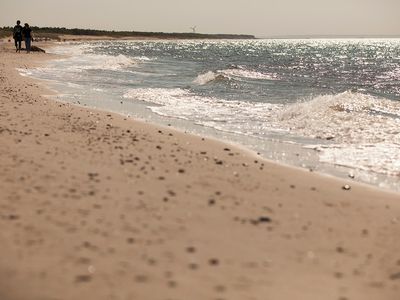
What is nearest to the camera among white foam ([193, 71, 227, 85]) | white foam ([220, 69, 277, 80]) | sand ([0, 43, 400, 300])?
sand ([0, 43, 400, 300])

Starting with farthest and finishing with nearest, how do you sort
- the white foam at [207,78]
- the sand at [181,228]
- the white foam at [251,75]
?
the white foam at [251,75] < the white foam at [207,78] < the sand at [181,228]

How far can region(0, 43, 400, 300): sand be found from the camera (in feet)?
14.3

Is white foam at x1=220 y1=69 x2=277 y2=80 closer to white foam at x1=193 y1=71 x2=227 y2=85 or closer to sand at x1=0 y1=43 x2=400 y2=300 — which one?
white foam at x1=193 y1=71 x2=227 y2=85

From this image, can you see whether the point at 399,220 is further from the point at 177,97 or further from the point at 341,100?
the point at 177,97

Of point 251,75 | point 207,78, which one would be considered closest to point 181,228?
point 207,78

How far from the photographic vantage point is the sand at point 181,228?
4.34 m

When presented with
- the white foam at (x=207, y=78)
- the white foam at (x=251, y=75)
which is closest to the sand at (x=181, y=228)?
the white foam at (x=207, y=78)

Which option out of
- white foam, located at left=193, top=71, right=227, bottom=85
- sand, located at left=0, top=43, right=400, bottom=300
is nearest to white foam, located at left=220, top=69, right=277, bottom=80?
white foam, located at left=193, top=71, right=227, bottom=85

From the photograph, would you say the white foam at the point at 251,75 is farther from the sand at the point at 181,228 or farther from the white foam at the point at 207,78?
the sand at the point at 181,228

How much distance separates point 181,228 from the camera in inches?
218

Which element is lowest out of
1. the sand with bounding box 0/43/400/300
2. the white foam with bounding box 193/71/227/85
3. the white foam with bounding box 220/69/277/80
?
the sand with bounding box 0/43/400/300

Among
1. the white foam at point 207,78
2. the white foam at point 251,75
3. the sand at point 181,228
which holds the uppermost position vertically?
the white foam at point 251,75

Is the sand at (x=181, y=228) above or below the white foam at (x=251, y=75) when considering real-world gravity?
below

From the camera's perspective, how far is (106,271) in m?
4.42
